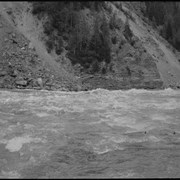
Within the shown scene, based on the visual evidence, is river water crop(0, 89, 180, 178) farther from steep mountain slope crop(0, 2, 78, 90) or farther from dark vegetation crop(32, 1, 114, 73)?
dark vegetation crop(32, 1, 114, 73)

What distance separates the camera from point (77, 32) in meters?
30.1

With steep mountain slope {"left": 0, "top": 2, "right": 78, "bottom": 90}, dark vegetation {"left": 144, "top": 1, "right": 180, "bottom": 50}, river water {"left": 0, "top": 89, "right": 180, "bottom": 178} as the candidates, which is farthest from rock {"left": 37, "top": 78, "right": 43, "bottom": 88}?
dark vegetation {"left": 144, "top": 1, "right": 180, "bottom": 50}

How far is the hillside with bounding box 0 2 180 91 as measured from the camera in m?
25.8

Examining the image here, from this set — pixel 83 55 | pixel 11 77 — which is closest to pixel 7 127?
pixel 11 77

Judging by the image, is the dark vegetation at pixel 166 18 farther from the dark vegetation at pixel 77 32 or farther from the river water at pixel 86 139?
the river water at pixel 86 139

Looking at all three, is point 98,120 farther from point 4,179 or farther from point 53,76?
point 53,76

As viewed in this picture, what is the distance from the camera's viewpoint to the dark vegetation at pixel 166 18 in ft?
145

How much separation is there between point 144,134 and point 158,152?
6.91ft

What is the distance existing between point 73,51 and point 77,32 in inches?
85.9

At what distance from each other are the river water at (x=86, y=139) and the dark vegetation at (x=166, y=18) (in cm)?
2783

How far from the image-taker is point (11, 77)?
2472 cm

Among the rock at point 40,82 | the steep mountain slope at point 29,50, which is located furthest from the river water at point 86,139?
the steep mountain slope at point 29,50

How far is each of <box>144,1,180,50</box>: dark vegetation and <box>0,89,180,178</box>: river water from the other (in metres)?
27.8

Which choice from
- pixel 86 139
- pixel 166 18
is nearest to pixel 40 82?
pixel 86 139
